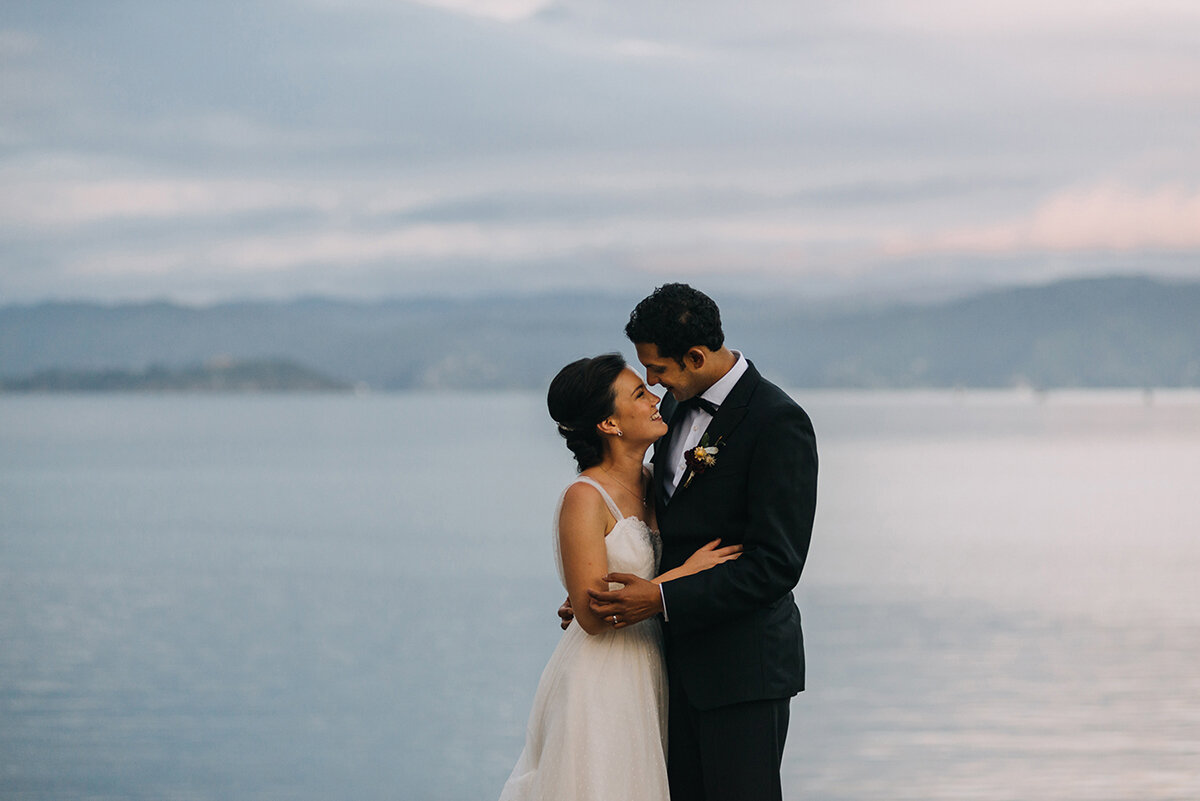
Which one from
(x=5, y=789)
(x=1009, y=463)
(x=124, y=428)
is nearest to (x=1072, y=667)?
(x=5, y=789)

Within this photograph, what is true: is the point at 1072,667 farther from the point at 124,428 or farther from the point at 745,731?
the point at 124,428

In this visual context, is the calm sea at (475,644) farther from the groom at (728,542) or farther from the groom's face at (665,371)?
the groom's face at (665,371)

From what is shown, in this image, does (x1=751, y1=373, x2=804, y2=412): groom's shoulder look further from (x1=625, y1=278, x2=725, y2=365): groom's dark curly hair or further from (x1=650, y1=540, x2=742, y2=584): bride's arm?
(x1=650, y1=540, x2=742, y2=584): bride's arm

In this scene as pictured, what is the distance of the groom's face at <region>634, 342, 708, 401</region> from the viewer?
3.83m

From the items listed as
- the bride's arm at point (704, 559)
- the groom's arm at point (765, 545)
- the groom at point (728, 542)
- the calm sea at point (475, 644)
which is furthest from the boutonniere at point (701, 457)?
the calm sea at point (475, 644)

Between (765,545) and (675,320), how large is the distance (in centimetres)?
65

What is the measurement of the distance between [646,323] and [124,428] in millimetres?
107679

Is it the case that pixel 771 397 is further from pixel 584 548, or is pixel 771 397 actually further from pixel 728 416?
pixel 584 548

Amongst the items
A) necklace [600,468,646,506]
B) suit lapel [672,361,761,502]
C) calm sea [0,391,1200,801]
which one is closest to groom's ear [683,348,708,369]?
suit lapel [672,361,761,502]

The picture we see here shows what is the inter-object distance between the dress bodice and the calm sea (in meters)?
6.83

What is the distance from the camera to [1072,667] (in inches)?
575

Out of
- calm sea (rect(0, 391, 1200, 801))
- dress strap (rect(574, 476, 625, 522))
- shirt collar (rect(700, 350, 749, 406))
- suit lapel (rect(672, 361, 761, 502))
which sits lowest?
calm sea (rect(0, 391, 1200, 801))

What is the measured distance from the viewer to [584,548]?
3.87m

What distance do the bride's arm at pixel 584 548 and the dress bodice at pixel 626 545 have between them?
0.03 meters
